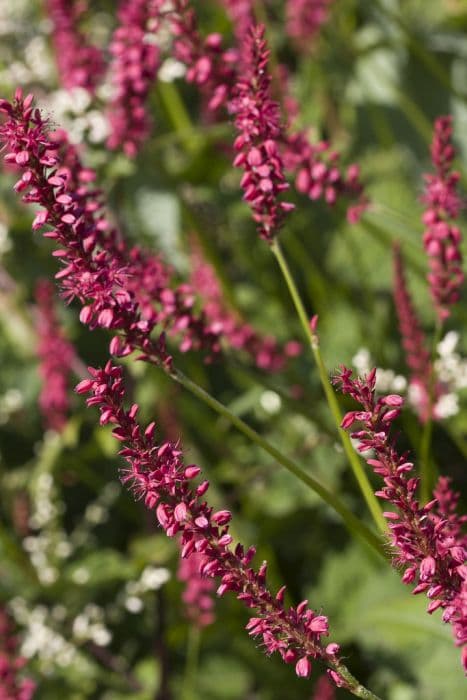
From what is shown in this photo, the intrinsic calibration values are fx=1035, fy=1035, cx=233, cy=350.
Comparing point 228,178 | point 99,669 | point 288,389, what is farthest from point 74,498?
point 228,178

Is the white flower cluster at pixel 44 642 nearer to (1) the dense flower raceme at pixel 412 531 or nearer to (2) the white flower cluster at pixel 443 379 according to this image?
(2) the white flower cluster at pixel 443 379

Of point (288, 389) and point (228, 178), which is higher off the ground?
point (228, 178)

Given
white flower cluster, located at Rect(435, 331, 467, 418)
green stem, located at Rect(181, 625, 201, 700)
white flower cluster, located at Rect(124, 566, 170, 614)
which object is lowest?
green stem, located at Rect(181, 625, 201, 700)

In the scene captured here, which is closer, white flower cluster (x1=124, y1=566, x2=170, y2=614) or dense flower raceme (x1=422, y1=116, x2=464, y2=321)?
dense flower raceme (x1=422, y1=116, x2=464, y2=321)

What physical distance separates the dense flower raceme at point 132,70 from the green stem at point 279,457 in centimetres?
84

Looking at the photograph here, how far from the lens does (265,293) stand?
3.25 m

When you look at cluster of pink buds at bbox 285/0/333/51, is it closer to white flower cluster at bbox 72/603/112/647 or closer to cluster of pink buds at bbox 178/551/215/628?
cluster of pink buds at bbox 178/551/215/628

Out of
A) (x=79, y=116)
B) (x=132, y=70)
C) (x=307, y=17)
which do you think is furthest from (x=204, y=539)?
(x=307, y=17)

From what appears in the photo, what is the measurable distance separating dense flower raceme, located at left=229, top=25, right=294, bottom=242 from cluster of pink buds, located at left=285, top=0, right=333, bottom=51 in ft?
5.69

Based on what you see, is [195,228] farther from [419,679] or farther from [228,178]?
[419,679]

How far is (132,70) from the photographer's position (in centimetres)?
201

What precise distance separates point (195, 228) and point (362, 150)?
85 cm

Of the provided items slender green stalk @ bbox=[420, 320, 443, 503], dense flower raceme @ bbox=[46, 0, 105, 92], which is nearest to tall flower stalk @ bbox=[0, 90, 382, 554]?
slender green stalk @ bbox=[420, 320, 443, 503]

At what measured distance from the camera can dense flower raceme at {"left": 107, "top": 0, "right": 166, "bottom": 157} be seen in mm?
1979
